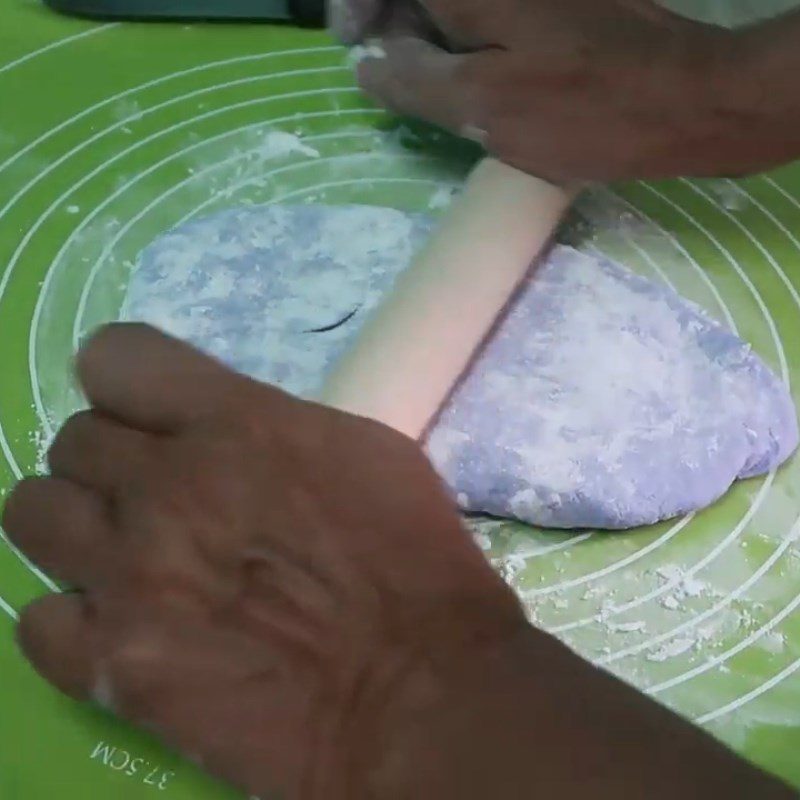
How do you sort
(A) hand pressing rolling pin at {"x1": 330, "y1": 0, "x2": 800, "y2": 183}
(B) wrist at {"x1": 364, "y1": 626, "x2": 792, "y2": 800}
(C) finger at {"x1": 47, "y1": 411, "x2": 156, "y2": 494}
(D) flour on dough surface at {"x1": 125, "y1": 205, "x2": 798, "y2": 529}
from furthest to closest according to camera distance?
(A) hand pressing rolling pin at {"x1": 330, "y1": 0, "x2": 800, "y2": 183}
(D) flour on dough surface at {"x1": 125, "y1": 205, "x2": 798, "y2": 529}
(C) finger at {"x1": 47, "y1": 411, "x2": 156, "y2": 494}
(B) wrist at {"x1": 364, "y1": 626, "x2": 792, "y2": 800}

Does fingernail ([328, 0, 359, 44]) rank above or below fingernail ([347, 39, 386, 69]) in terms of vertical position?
above

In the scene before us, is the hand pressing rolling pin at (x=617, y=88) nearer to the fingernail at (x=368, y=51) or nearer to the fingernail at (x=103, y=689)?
the fingernail at (x=368, y=51)

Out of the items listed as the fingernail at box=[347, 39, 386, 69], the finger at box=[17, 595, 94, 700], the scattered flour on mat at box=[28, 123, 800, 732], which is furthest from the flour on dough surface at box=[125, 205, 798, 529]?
the finger at box=[17, 595, 94, 700]

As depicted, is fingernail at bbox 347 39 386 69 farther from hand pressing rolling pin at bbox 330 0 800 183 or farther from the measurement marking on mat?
the measurement marking on mat

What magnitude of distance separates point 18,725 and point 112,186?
0.48 m

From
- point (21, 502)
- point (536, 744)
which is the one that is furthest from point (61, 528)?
point (536, 744)

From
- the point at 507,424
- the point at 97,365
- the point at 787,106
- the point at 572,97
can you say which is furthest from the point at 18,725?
the point at 787,106

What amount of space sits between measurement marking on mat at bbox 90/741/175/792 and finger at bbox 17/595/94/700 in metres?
0.06

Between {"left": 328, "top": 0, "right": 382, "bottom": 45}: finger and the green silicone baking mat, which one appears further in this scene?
{"left": 328, "top": 0, "right": 382, "bottom": 45}: finger

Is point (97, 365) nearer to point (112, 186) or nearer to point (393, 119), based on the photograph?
point (112, 186)

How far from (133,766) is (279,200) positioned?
0.49m

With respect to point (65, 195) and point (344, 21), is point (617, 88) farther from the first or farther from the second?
point (65, 195)

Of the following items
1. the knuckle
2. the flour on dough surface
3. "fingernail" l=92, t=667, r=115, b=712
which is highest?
the flour on dough surface

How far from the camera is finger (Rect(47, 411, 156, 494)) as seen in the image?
640 mm
